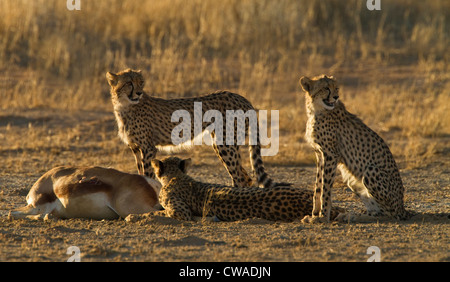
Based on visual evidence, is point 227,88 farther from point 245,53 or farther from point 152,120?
point 152,120

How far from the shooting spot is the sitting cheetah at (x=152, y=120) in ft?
27.5

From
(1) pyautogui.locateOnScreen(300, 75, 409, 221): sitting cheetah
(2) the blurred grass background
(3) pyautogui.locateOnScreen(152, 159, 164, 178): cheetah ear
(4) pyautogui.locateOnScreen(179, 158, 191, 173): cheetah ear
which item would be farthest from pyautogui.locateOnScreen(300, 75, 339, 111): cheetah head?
(2) the blurred grass background

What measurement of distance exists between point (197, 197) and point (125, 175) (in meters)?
0.71

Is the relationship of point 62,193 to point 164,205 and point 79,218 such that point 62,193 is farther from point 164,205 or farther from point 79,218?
point 164,205

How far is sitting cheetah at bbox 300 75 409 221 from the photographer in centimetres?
698

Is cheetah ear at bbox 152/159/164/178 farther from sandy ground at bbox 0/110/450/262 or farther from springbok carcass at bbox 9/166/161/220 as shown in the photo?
sandy ground at bbox 0/110/450/262

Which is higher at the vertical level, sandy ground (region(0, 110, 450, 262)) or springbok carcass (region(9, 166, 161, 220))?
springbok carcass (region(9, 166, 161, 220))

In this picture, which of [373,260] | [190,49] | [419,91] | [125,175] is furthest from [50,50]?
[373,260]

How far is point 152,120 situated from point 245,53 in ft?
27.1

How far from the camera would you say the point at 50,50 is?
1573 centimetres

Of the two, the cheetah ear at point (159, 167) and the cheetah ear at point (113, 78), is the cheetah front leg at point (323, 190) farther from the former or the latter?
the cheetah ear at point (113, 78)

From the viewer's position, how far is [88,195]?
6.94 m

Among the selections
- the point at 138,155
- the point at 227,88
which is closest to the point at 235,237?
the point at 138,155

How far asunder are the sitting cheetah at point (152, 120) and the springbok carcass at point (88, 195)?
1.29 m
